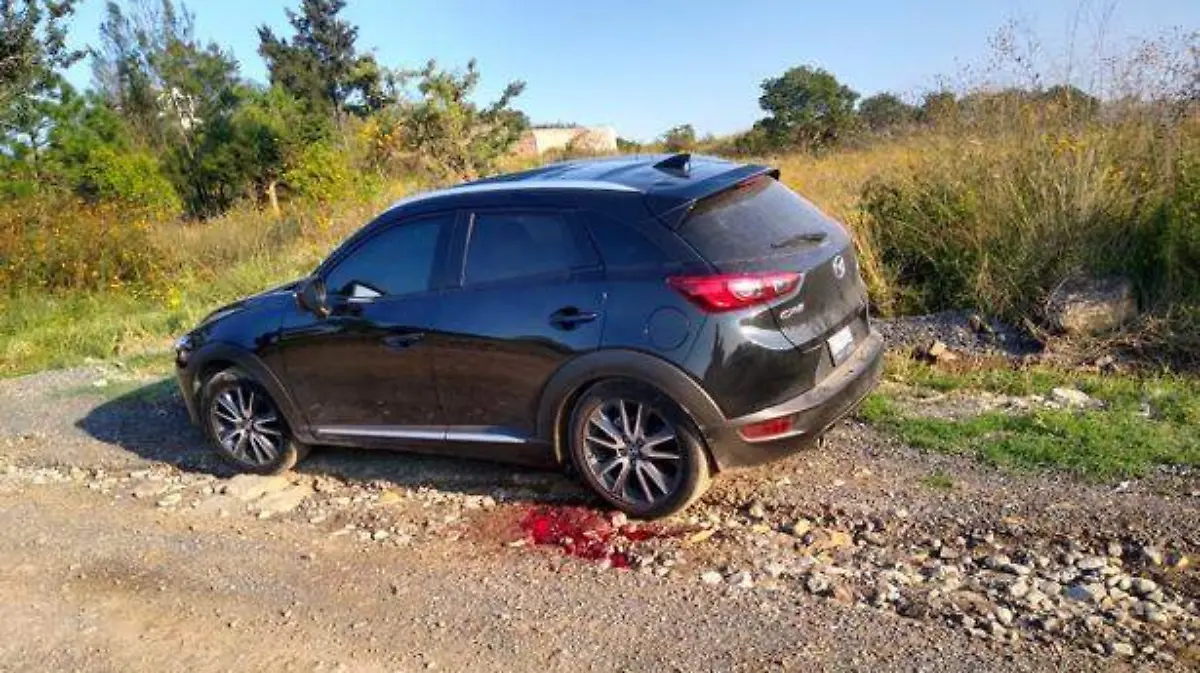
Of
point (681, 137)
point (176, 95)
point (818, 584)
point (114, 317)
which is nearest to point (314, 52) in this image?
point (176, 95)

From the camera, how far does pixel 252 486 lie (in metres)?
6.03

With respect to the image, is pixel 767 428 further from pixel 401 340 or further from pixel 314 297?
pixel 314 297

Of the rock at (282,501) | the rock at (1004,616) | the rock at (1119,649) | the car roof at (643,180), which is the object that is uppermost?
the car roof at (643,180)

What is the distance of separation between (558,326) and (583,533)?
1056mm

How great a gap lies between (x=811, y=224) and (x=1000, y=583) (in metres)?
2.04

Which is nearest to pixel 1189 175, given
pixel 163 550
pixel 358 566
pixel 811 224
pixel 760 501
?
pixel 811 224

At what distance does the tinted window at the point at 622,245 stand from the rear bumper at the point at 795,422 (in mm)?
870

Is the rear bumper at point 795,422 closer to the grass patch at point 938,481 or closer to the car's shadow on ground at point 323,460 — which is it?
the grass patch at point 938,481

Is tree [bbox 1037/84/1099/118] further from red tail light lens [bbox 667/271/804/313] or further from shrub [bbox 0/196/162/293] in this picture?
shrub [bbox 0/196/162/293]

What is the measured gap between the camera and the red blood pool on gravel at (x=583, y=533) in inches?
181

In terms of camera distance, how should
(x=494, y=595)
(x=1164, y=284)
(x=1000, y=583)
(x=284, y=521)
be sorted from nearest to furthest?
(x=1000, y=583)
(x=494, y=595)
(x=284, y=521)
(x=1164, y=284)

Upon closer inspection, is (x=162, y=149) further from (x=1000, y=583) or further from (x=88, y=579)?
(x=1000, y=583)

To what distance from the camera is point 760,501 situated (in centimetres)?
493

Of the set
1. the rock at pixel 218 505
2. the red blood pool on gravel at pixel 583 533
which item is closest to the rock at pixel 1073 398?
the red blood pool on gravel at pixel 583 533
